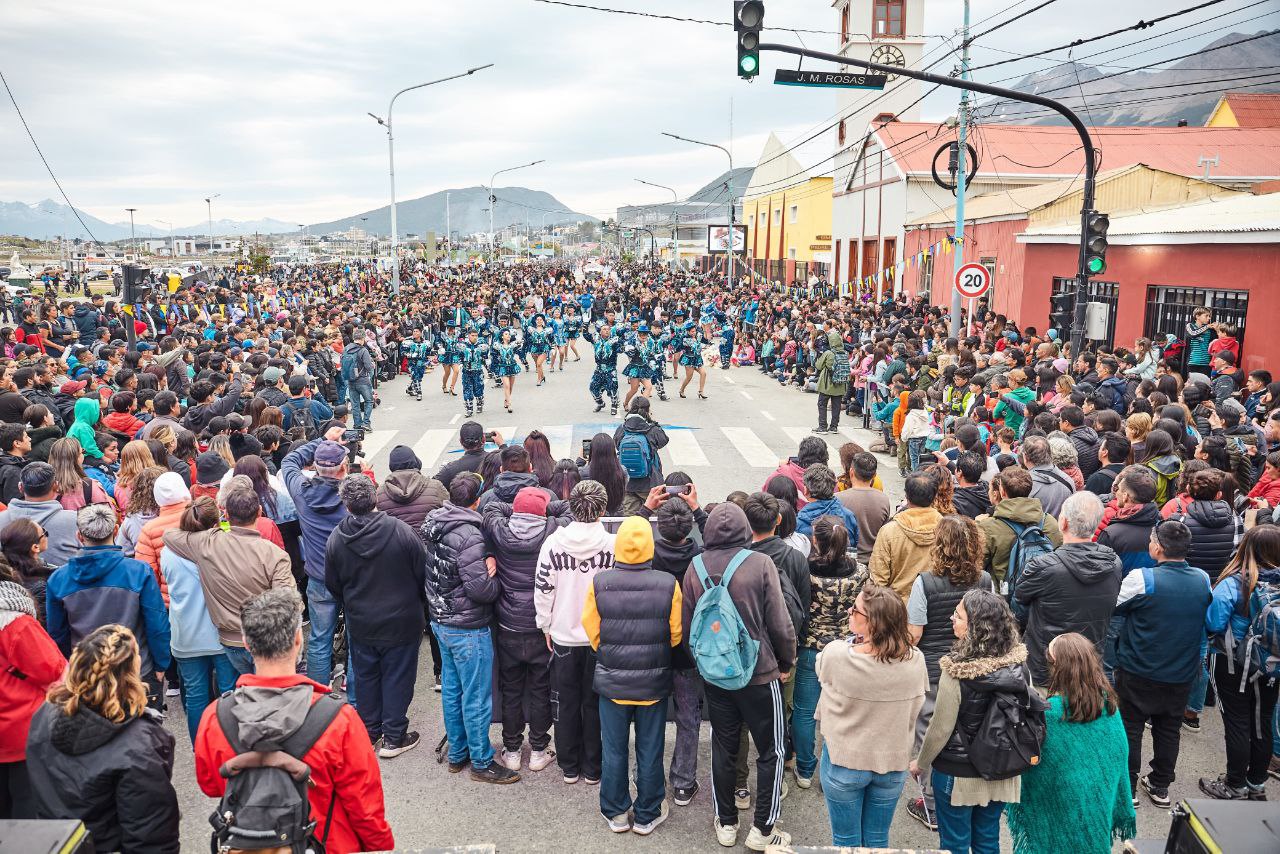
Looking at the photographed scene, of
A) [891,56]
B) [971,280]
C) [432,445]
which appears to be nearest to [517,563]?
[432,445]

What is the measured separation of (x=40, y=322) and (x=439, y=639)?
16205 millimetres

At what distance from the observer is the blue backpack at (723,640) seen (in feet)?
14.2

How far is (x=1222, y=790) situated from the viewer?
514cm

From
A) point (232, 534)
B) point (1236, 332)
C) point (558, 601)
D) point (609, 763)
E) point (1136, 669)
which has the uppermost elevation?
point (1236, 332)

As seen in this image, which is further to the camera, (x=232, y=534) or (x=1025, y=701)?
(x=232, y=534)

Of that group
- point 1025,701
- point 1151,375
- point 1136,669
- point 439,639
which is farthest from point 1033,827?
point 1151,375

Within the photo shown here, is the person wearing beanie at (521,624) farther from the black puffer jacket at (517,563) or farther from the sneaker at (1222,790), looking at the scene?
the sneaker at (1222,790)

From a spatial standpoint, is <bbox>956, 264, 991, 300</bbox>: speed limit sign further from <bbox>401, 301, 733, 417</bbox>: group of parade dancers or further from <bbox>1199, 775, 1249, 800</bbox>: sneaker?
<bbox>1199, 775, 1249, 800</bbox>: sneaker

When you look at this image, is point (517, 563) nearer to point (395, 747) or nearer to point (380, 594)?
point (380, 594)

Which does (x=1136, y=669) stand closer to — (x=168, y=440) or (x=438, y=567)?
(x=438, y=567)

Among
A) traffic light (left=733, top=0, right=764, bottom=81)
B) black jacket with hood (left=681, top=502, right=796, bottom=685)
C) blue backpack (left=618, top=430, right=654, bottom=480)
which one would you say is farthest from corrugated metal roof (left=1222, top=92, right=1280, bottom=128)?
black jacket with hood (left=681, top=502, right=796, bottom=685)

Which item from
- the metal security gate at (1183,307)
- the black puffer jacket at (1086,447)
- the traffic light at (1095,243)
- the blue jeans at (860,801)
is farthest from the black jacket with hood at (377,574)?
the metal security gate at (1183,307)

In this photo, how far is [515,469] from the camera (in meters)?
5.93

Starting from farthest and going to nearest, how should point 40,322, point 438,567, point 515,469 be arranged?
point 40,322 → point 515,469 → point 438,567
